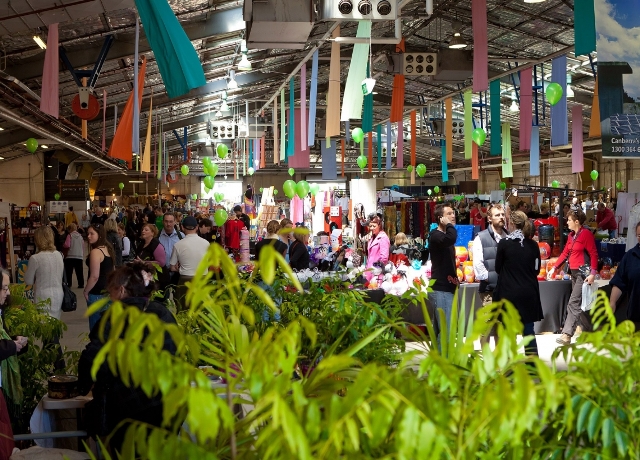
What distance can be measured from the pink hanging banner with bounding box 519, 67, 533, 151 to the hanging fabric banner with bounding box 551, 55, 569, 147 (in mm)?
962

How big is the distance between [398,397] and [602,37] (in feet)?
17.0

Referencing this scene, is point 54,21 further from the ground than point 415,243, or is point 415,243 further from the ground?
point 54,21

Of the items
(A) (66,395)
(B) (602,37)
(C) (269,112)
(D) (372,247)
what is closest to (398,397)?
(A) (66,395)

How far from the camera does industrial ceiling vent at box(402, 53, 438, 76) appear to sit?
498 inches

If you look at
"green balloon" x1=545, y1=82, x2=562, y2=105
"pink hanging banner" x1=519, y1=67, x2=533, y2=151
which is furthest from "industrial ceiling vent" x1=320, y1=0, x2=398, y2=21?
"pink hanging banner" x1=519, y1=67, x2=533, y2=151

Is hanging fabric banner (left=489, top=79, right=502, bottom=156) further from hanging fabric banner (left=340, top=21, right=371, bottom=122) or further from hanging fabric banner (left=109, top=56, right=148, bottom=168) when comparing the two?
hanging fabric banner (left=109, top=56, right=148, bottom=168)

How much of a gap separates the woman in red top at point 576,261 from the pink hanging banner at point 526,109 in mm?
3613

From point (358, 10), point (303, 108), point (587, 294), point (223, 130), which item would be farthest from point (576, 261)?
point (223, 130)

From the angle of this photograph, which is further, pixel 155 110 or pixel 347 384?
pixel 155 110

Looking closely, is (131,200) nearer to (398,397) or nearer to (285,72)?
(285,72)

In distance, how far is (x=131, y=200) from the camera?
3794 centimetres

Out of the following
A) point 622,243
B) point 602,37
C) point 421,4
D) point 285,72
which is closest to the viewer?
point 602,37

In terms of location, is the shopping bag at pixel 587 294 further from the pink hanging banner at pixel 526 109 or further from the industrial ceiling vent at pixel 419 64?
the industrial ceiling vent at pixel 419 64

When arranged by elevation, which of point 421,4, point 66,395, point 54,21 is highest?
point 421,4
